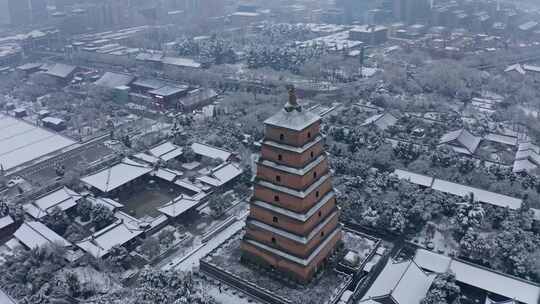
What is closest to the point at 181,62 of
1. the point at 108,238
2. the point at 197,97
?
the point at 197,97

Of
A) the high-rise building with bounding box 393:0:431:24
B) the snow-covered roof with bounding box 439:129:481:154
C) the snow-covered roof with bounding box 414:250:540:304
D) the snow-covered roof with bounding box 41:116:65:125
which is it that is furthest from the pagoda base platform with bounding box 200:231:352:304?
the high-rise building with bounding box 393:0:431:24

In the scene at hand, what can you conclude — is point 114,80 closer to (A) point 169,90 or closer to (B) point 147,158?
(A) point 169,90

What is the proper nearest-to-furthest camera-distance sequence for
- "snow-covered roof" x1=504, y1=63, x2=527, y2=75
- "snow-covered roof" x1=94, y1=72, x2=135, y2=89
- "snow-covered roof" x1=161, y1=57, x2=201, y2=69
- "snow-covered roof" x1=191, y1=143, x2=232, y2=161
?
"snow-covered roof" x1=191, y1=143, x2=232, y2=161 < "snow-covered roof" x1=94, y1=72, x2=135, y2=89 < "snow-covered roof" x1=504, y1=63, x2=527, y2=75 < "snow-covered roof" x1=161, y1=57, x2=201, y2=69

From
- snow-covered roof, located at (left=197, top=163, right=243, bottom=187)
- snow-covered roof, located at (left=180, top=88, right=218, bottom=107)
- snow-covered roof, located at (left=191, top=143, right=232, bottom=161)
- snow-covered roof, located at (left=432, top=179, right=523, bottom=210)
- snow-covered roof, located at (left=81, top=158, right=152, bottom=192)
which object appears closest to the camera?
snow-covered roof, located at (left=432, top=179, right=523, bottom=210)

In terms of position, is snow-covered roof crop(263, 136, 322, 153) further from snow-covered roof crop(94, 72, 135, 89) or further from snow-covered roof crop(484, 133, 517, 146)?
snow-covered roof crop(94, 72, 135, 89)

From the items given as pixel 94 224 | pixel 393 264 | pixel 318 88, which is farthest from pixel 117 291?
pixel 318 88

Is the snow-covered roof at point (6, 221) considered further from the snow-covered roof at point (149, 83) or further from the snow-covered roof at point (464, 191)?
the snow-covered roof at point (464, 191)

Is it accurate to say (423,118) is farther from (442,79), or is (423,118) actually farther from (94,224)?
(94,224)

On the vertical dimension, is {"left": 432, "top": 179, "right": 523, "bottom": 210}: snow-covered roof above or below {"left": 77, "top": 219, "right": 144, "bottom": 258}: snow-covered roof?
above
